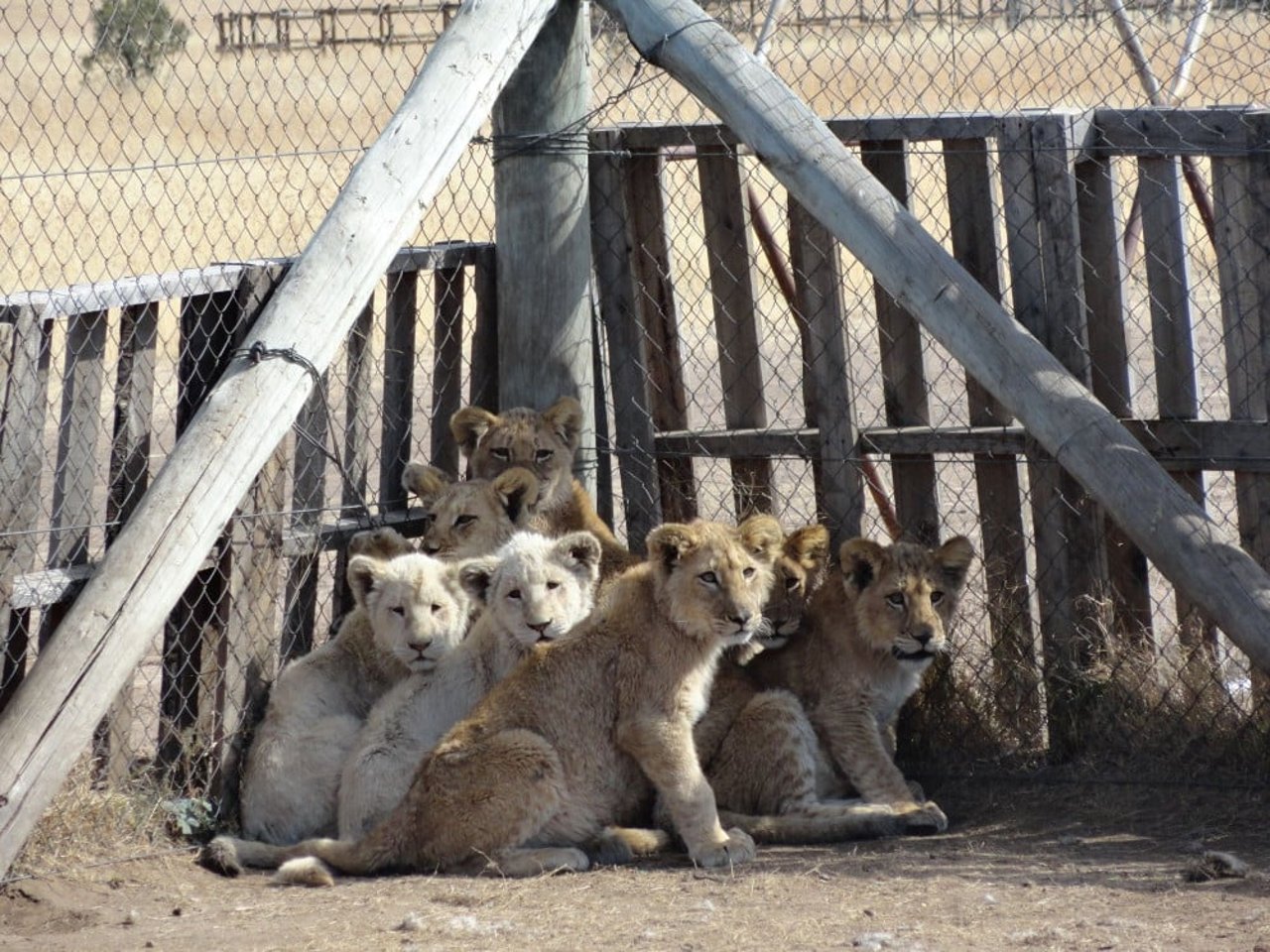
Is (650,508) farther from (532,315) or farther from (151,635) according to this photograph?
(151,635)

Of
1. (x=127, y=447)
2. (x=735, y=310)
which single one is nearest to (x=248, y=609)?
(x=127, y=447)

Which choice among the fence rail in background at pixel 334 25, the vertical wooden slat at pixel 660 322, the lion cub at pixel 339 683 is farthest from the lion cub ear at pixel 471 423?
the fence rail in background at pixel 334 25

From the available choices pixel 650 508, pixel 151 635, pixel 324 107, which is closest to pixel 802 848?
pixel 650 508

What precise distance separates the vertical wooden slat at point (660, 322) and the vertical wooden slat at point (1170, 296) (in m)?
2.27

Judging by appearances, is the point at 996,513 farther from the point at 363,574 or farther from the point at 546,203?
the point at 363,574

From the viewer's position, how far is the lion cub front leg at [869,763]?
6891mm

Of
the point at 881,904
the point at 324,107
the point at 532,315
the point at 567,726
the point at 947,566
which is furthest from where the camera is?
the point at 324,107

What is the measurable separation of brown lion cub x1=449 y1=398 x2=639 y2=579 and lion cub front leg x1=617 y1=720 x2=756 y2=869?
138 cm

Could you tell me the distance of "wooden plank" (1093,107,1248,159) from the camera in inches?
267

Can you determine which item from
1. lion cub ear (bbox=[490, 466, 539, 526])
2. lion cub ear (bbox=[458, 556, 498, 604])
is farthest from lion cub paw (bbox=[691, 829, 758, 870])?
lion cub ear (bbox=[490, 466, 539, 526])

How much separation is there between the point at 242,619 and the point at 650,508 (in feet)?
6.96

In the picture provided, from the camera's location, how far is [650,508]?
27.2ft

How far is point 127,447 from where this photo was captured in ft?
22.3

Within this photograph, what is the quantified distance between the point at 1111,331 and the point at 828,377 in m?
1.27
